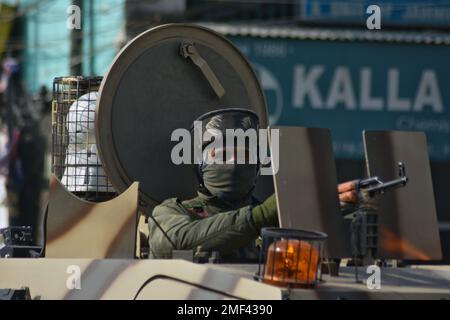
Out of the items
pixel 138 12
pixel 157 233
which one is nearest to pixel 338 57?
pixel 138 12

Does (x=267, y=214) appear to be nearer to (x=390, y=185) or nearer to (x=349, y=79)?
(x=390, y=185)

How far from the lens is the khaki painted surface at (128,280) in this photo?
486cm

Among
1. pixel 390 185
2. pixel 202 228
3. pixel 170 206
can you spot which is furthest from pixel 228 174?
pixel 390 185

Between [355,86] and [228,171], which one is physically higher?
[355,86]

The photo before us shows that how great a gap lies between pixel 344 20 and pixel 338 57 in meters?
2.87

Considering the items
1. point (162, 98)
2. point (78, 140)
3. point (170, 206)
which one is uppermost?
point (162, 98)

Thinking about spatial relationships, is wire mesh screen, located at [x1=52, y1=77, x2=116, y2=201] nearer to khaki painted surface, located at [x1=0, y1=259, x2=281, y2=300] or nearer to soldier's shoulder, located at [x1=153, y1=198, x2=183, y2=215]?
soldier's shoulder, located at [x1=153, y1=198, x2=183, y2=215]

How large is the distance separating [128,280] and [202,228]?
82cm

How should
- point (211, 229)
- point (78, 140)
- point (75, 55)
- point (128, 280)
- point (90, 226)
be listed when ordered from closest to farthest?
point (128, 280), point (90, 226), point (211, 229), point (78, 140), point (75, 55)

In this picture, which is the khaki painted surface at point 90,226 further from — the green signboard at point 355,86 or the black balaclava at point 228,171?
the green signboard at point 355,86

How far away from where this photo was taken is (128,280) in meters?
5.21

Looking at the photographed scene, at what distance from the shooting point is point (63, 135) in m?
7.25

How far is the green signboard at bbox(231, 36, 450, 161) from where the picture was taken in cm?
2011

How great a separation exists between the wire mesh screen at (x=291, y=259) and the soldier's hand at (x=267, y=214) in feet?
2.30
